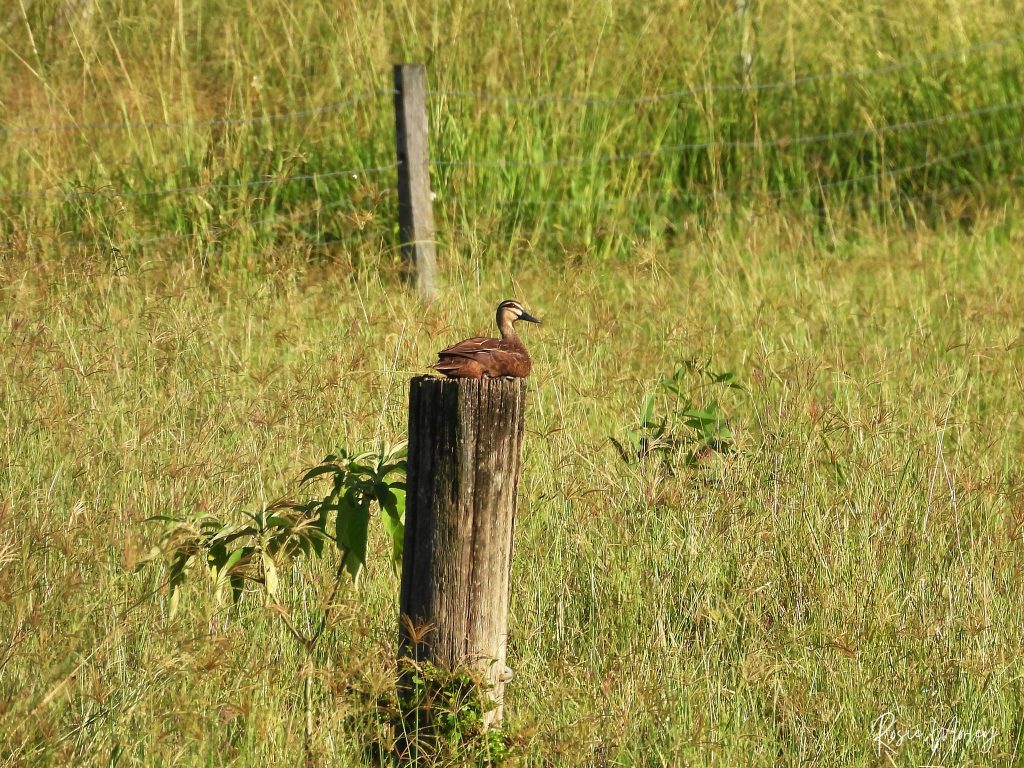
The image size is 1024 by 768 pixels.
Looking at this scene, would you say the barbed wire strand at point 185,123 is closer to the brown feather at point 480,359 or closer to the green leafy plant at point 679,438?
the green leafy plant at point 679,438

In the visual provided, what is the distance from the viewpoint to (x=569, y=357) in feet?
16.0

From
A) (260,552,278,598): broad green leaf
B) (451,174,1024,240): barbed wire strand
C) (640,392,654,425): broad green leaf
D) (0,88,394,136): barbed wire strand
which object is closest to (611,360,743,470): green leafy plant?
(640,392,654,425): broad green leaf

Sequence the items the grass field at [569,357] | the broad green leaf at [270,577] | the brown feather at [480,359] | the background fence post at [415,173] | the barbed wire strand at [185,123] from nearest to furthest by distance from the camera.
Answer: the broad green leaf at [270,577]
the grass field at [569,357]
the brown feather at [480,359]
the background fence post at [415,173]
the barbed wire strand at [185,123]

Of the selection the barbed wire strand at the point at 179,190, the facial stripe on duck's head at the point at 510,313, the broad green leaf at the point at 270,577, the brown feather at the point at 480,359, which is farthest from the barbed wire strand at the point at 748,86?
the broad green leaf at the point at 270,577

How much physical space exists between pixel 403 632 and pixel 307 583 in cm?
73

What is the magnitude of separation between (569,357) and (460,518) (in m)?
2.25

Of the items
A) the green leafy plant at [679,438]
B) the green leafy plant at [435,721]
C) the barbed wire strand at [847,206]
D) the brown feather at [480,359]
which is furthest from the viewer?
the barbed wire strand at [847,206]

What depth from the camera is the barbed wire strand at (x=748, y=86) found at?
7520mm

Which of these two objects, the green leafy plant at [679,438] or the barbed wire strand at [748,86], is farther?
the barbed wire strand at [748,86]

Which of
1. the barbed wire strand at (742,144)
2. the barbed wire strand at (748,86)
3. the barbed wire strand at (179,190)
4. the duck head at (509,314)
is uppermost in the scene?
the barbed wire strand at (748,86)

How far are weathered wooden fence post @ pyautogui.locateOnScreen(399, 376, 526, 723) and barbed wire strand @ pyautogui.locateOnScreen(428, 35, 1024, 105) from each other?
480cm

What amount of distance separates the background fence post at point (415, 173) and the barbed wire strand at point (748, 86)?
54cm

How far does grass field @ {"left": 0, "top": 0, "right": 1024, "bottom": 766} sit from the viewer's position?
116 inches

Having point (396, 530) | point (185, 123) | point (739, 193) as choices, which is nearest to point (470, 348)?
point (396, 530)
